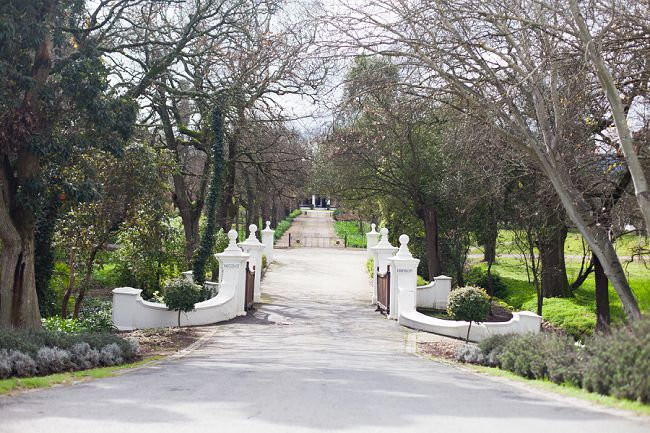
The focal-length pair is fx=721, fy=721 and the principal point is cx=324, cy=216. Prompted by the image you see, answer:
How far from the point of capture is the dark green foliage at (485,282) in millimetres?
27094

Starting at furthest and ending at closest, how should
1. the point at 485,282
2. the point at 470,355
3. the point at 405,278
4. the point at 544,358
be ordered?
the point at 485,282
the point at 405,278
the point at 470,355
the point at 544,358

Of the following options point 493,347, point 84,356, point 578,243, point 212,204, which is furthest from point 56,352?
point 578,243

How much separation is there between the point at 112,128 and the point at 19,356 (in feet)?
17.5

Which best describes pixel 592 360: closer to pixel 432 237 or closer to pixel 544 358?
pixel 544 358

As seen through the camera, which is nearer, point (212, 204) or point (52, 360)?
point (52, 360)

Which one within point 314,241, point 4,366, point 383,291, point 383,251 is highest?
point 314,241

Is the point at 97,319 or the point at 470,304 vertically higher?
the point at 470,304

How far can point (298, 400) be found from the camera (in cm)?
762

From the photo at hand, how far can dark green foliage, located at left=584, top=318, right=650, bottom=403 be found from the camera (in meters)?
6.70

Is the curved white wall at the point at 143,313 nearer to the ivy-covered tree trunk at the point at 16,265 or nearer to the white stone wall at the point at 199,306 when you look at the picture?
the white stone wall at the point at 199,306

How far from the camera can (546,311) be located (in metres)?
19.5

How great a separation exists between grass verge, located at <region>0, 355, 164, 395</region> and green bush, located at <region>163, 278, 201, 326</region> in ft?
18.4

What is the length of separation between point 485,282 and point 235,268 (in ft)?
36.0

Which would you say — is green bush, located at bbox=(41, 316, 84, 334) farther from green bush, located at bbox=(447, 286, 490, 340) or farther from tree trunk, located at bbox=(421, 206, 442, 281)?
tree trunk, located at bbox=(421, 206, 442, 281)
